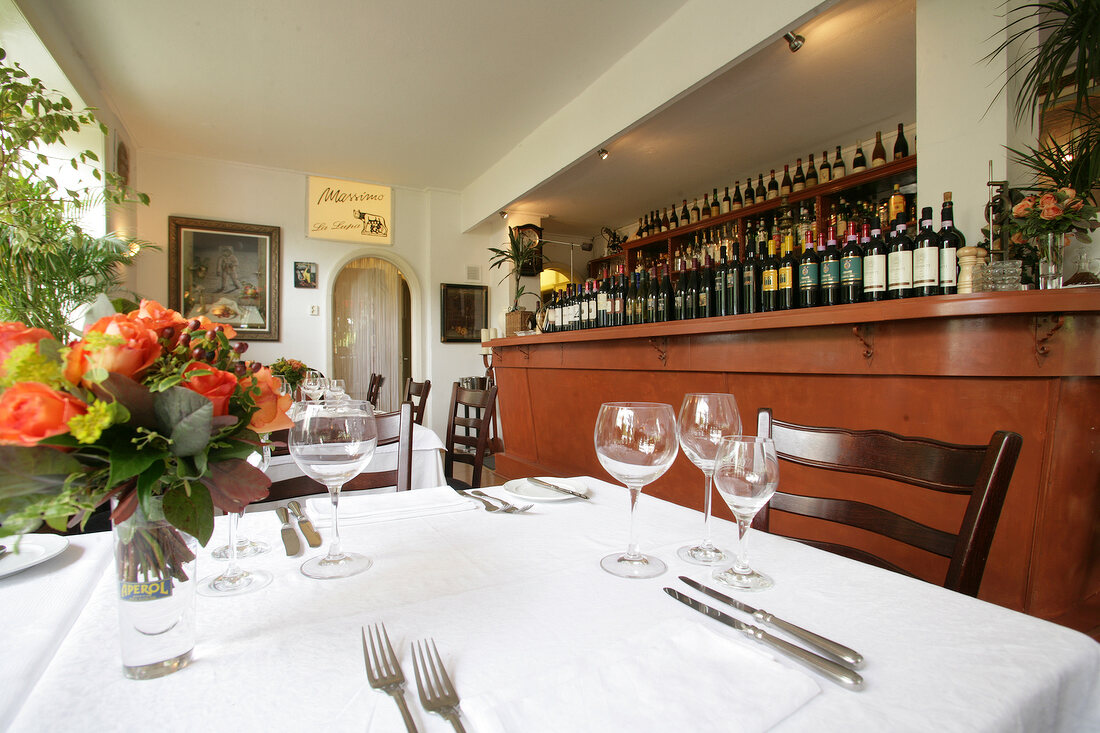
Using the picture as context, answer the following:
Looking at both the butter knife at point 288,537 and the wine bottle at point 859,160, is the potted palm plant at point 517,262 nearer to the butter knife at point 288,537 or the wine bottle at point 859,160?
the wine bottle at point 859,160

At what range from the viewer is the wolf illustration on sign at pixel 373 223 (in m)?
6.07

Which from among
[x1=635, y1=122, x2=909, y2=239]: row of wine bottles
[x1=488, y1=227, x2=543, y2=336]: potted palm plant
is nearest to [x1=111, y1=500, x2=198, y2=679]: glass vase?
[x1=488, y1=227, x2=543, y2=336]: potted palm plant

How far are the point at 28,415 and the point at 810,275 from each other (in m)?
2.58

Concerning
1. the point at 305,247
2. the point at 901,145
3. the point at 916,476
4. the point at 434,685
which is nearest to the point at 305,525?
the point at 434,685

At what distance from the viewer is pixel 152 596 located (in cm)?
43

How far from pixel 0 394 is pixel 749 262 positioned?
279 cm

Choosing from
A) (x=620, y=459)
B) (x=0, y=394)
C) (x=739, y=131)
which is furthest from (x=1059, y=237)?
(x=739, y=131)

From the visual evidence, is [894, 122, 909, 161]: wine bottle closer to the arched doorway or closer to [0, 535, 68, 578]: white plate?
[0, 535, 68, 578]: white plate

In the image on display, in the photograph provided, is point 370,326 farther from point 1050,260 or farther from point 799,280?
point 1050,260

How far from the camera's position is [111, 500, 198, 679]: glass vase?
1.40 ft

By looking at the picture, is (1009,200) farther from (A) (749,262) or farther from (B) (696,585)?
(B) (696,585)

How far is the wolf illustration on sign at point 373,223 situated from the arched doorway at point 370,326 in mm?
1211

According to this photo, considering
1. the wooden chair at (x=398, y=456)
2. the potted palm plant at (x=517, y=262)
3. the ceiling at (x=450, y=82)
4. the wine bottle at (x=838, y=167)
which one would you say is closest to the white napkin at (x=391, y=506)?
the wooden chair at (x=398, y=456)

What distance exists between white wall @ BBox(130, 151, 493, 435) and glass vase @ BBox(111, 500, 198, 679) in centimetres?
573
